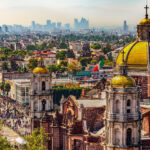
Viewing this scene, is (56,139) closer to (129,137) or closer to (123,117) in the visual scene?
(129,137)

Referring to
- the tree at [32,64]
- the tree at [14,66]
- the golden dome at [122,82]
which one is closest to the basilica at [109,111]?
the golden dome at [122,82]

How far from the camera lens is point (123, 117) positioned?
2742 cm

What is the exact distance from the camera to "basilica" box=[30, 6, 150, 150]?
27656 mm

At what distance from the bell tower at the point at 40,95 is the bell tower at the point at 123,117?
48.7 ft

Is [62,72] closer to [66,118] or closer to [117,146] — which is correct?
[66,118]

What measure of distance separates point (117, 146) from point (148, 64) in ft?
31.2

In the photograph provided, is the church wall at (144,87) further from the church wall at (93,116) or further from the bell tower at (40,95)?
the bell tower at (40,95)

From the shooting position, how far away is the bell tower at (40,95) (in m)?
41.9

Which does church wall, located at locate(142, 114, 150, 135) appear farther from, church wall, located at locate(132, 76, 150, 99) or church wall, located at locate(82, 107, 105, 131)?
church wall, located at locate(82, 107, 105, 131)

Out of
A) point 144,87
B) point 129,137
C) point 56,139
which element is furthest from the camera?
point 56,139

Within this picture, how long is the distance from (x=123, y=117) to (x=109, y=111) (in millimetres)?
980

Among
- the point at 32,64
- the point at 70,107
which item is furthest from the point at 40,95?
the point at 32,64

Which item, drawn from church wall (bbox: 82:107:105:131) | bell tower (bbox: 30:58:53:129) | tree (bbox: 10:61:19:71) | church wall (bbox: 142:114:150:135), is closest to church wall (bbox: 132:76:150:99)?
church wall (bbox: 142:114:150:135)

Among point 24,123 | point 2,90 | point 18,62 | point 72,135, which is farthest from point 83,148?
point 18,62
